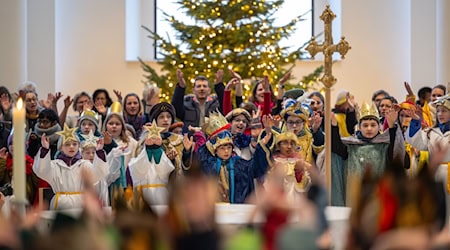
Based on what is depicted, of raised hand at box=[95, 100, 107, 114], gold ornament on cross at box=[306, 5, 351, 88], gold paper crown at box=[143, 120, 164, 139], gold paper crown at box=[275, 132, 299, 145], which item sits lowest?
gold paper crown at box=[275, 132, 299, 145]

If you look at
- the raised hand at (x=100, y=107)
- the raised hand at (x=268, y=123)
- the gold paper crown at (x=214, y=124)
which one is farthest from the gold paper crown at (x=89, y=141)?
the raised hand at (x=100, y=107)

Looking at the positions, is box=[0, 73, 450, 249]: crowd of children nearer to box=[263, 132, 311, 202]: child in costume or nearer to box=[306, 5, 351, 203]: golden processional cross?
box=[263, 132, 311, 202]: child in costume

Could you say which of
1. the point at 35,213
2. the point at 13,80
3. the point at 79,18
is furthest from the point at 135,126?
the point at 35,213

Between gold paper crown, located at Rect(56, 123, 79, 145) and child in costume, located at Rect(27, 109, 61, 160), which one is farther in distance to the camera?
child in costume, located at Rect(27, 109, 61, 160)

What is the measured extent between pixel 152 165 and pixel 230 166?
0.58m

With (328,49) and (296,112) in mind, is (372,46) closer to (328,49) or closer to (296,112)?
(296,112)

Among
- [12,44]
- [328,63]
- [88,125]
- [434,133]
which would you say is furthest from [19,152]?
[12,44]

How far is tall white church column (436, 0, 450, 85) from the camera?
13320 millimetres

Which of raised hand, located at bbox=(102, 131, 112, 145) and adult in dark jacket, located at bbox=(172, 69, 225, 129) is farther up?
adult in dark jacket, located at bbox=(172, 69, 225, 129)

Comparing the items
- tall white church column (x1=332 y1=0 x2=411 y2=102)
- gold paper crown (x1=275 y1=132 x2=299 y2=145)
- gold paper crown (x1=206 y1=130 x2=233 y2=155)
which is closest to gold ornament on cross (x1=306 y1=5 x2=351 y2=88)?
gold paper crown (x1=275 y1=132 x2=299 y2=145)

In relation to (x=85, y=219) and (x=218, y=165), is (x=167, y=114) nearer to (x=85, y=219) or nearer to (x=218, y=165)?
(x=218, y=165)

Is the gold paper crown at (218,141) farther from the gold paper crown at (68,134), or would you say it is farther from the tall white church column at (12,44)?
the tall white church column at (12,44)

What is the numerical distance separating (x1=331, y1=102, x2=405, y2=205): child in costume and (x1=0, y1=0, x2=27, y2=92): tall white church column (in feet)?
19.5

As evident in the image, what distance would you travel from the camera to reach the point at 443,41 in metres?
13.6
